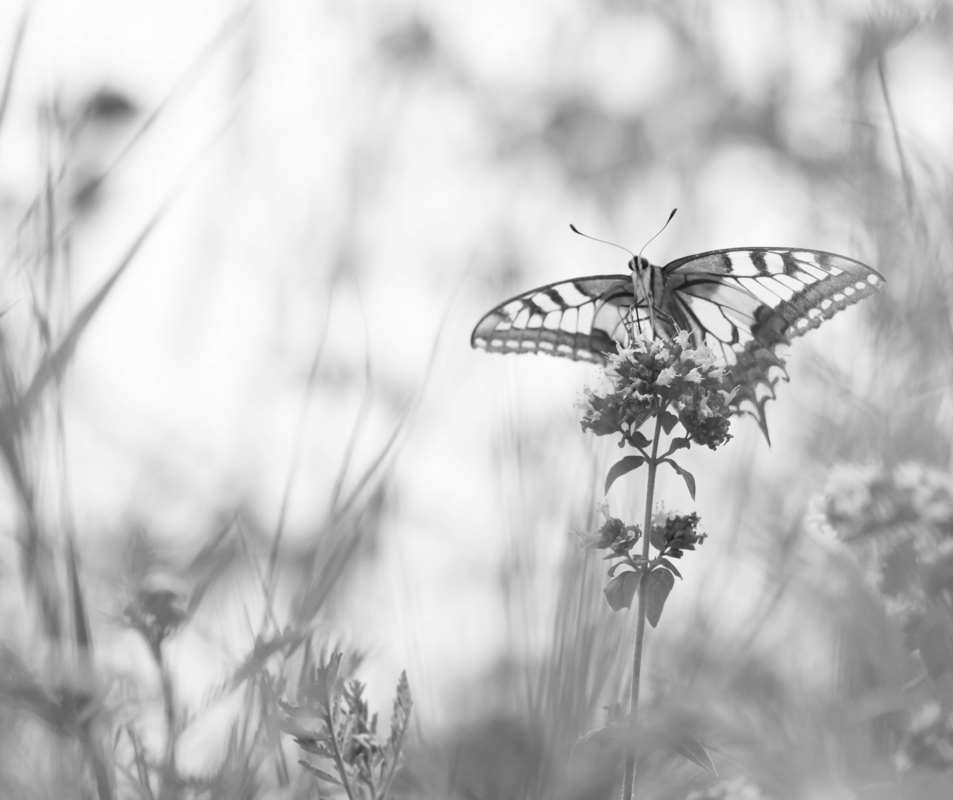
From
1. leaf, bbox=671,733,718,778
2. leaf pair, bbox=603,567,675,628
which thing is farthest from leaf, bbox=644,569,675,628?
leaf, bbox=671,733,718,778

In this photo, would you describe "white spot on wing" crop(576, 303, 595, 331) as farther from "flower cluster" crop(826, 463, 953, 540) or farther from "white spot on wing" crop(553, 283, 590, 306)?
"flower cluster" crop(826, 463, 953, 540)

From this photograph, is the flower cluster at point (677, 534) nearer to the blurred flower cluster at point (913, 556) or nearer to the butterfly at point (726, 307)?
the blurred flower cluster at point (913, 556)

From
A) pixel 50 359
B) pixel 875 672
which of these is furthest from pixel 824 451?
pixel 50 359

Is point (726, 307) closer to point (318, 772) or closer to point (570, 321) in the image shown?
point (570, 321)

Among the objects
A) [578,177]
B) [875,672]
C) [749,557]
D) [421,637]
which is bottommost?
[421,637]

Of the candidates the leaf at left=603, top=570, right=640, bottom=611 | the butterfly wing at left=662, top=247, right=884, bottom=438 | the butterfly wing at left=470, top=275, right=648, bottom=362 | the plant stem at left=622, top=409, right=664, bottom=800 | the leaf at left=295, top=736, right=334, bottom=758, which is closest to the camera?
the plant stem at left=622, top=409, right=664, bottom=800

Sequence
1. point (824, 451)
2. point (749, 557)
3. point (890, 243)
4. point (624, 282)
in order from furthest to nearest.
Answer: point (890, 243), point (624, 282), point (824, 451), point (749, 557)

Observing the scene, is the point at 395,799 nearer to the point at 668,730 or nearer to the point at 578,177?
the point at 668,730
